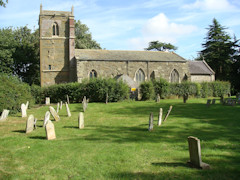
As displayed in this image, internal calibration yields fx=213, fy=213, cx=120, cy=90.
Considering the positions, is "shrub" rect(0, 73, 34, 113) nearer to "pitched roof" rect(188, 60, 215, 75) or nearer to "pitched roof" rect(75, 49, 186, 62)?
"pitched roof" rect(75, 49, 186, 62)

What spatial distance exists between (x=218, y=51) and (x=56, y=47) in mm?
34911

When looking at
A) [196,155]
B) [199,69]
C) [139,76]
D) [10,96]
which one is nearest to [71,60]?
[139,76]

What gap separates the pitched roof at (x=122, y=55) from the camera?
33028mm

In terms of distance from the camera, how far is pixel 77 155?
645 centimetres

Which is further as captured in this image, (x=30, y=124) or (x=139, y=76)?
(x=139, y=76)

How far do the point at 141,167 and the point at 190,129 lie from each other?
16.5 ft

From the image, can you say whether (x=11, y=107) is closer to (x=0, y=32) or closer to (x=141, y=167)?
(x=141, y=167)

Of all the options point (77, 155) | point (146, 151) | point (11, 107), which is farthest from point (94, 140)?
point (11, 107)

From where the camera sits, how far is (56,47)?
33.4 metres

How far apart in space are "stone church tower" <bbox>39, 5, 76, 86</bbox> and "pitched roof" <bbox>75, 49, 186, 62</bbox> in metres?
1.97

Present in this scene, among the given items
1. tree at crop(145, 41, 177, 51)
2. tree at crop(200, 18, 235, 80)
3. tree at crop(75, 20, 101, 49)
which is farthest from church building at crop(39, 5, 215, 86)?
tree at crop(145, 41, 177, 51)

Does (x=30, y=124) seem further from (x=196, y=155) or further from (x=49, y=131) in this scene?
(x=196, y=155)

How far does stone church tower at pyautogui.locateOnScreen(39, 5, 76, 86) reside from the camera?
32.9 metres

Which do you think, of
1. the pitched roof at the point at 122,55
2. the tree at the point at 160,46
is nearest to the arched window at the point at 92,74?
the pitched roof at the point at 122,55
